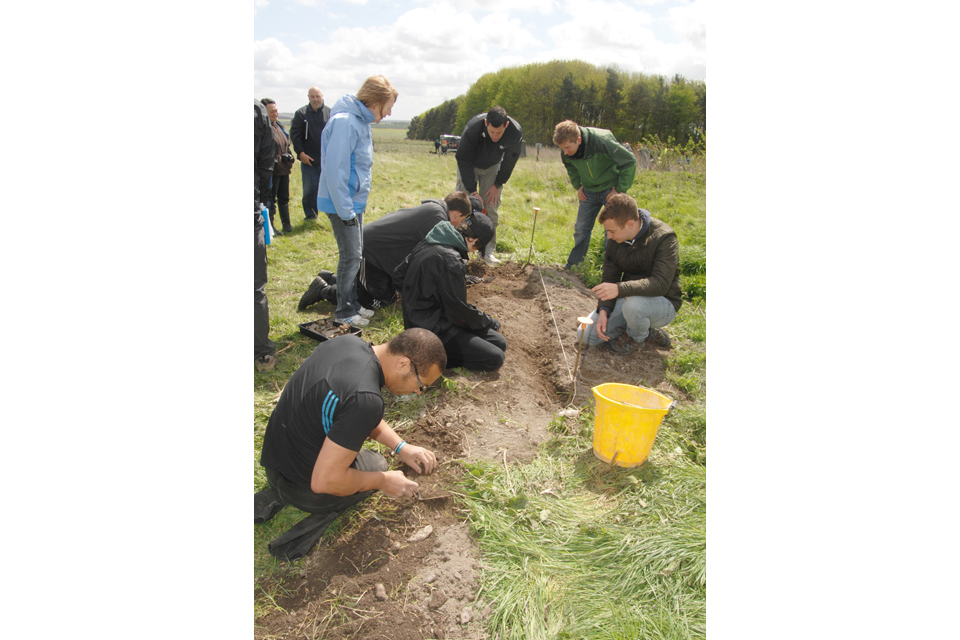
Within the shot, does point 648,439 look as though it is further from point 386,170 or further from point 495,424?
point 386,170

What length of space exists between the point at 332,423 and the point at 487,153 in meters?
4.90

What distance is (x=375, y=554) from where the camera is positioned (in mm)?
2373

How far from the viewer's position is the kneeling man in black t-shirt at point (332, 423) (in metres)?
2.05

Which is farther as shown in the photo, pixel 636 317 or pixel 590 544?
pixel 636 317

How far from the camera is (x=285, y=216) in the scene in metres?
7.86

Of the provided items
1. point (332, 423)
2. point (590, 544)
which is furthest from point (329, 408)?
point (590, 544)

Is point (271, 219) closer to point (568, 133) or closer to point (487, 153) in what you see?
point (487, 153)

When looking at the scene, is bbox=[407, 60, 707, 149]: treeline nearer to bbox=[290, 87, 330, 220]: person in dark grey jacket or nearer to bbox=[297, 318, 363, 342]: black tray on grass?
bbox=[290, 87, 330, 220]: person in dark grey jacket

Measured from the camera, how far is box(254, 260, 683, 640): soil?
6.81ft

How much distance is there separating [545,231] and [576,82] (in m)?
8.26

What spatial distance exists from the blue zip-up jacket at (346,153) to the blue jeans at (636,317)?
2.24m

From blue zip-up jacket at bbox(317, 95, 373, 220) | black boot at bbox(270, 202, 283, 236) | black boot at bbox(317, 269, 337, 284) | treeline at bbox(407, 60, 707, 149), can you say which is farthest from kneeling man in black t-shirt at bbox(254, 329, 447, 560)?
treeline at bbox(407, 60, 707, 149)

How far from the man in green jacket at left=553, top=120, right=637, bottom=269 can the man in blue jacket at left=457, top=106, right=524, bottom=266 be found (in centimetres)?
69

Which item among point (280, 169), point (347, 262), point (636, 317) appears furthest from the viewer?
point (280, 169)
